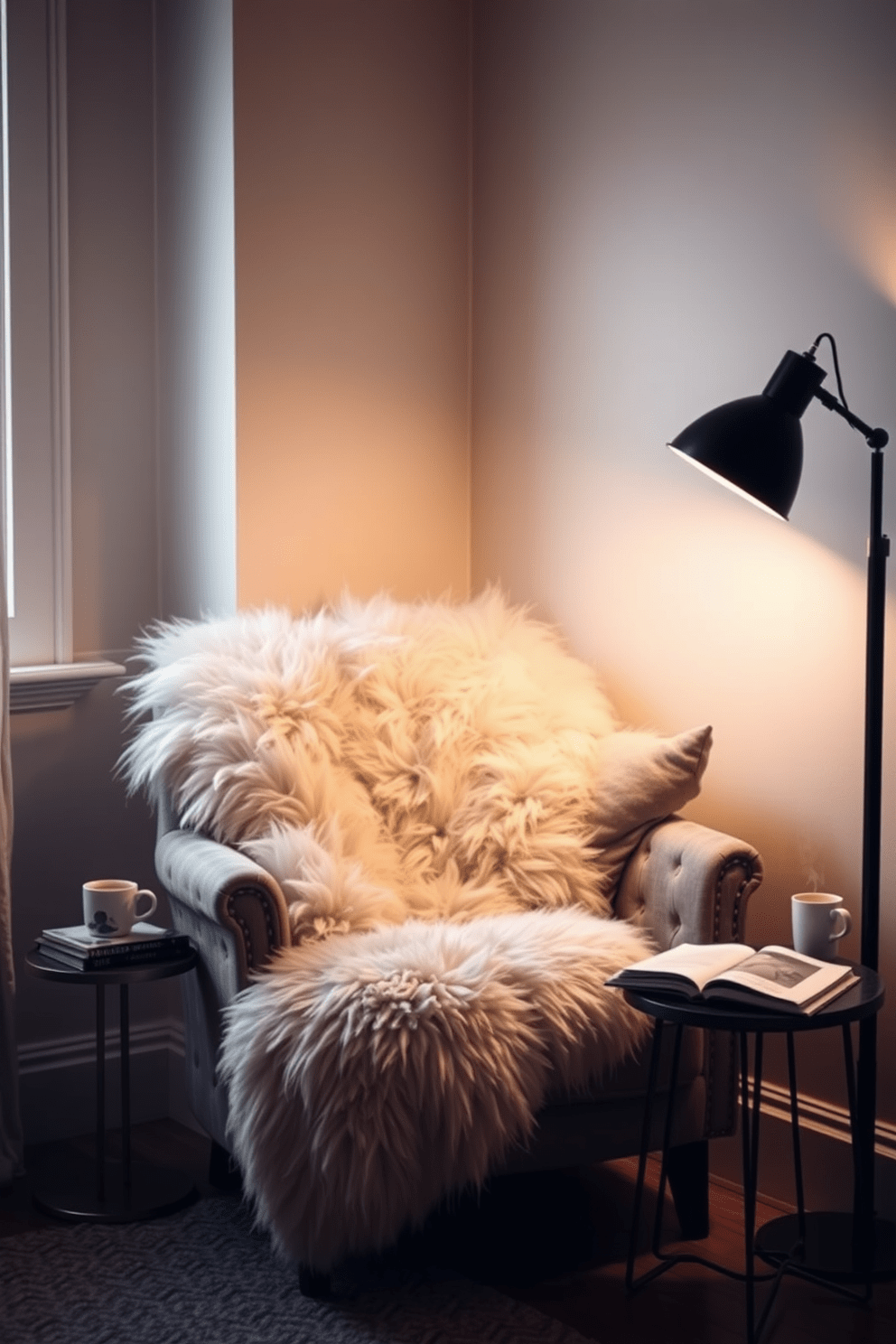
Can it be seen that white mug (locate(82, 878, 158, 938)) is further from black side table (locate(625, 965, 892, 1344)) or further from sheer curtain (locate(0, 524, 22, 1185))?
black side table (locate(625, 965, 892, 1344))

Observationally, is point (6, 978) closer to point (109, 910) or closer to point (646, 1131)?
point (109, 910)

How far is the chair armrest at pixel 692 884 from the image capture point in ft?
7.77

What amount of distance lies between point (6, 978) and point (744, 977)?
1404 millimetres

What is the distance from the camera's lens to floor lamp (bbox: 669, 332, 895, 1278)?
221 centimetres

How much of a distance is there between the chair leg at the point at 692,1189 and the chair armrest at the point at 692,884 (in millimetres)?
345

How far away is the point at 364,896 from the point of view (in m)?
2.38

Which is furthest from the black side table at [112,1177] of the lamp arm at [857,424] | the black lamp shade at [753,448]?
the lamp arm at [857,424]

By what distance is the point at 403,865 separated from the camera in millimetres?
2592

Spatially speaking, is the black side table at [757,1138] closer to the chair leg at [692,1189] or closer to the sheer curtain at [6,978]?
the chair leg at [692,1189]

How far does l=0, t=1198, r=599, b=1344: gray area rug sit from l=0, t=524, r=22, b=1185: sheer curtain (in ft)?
0.87

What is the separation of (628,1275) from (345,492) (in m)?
1.67

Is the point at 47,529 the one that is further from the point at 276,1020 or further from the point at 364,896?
the point at 276,1020

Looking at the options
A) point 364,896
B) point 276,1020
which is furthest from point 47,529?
point 276,1020

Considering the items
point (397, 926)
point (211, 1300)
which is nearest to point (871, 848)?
point (397, 926)
